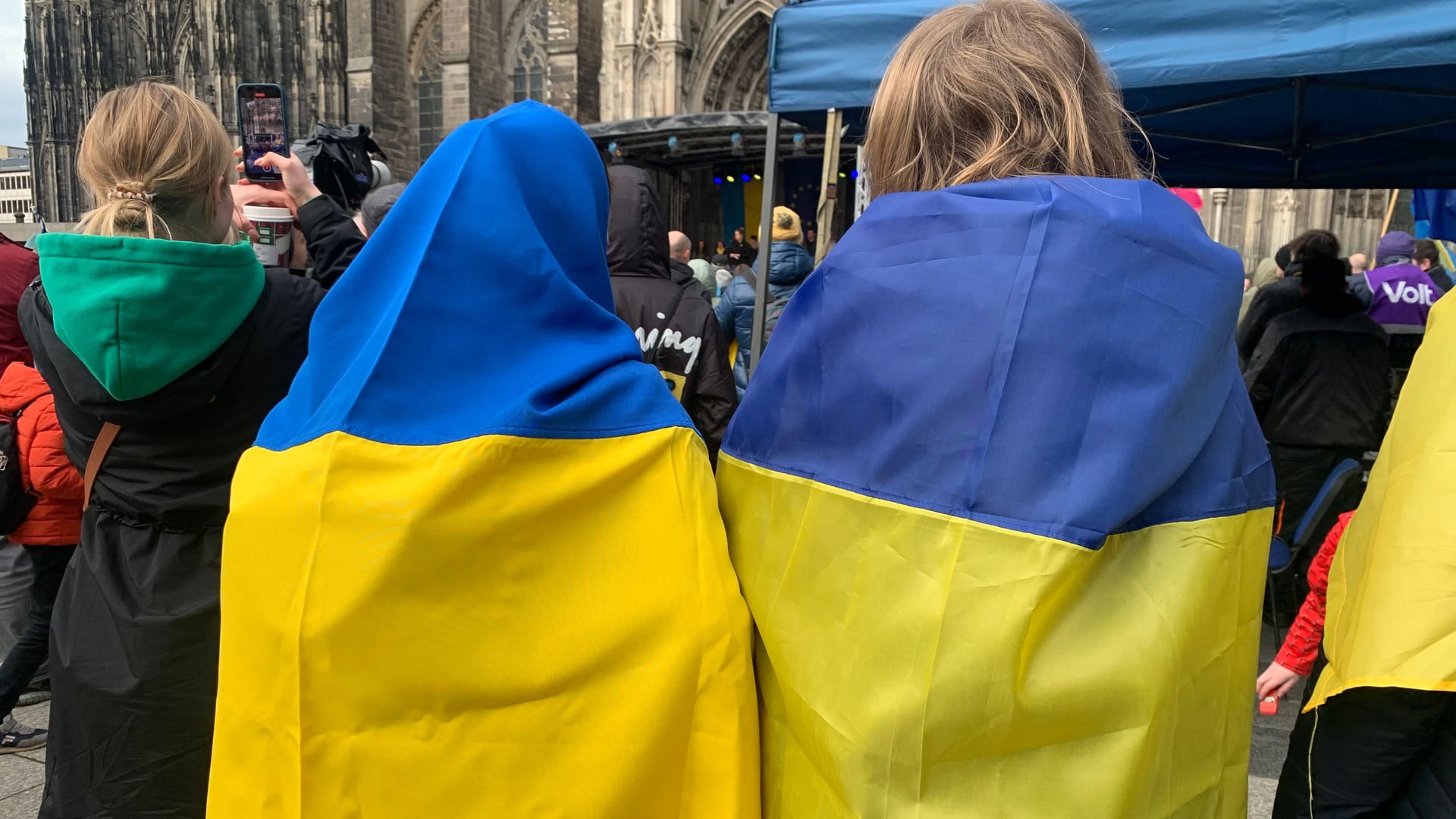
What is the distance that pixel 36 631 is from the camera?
318cm

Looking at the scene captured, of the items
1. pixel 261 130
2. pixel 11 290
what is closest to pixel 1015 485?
pixel 261 130

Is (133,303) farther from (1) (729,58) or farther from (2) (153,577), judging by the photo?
(1) (729,58)

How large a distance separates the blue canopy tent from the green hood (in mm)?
2510

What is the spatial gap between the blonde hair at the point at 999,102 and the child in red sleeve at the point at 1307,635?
2.98 ft

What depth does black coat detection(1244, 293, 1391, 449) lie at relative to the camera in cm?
448

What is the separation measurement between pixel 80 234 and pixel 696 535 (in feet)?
4.75

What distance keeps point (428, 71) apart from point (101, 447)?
24.3m

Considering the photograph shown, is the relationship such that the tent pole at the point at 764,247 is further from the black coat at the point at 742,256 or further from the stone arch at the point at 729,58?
the stone arch at the point at 729,58

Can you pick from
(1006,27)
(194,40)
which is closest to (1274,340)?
(1006,27)

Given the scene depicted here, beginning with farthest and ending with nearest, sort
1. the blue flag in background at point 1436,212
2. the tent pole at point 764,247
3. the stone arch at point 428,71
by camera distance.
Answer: the stone arch at point 428,71 → the blue flag in background at point 1436,212 → the tent pole at point 764,247

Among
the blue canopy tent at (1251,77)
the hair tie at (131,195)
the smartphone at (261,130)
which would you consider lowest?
the hair tie at (131,195)

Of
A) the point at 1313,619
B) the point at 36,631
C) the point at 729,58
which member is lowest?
the point at 36,631

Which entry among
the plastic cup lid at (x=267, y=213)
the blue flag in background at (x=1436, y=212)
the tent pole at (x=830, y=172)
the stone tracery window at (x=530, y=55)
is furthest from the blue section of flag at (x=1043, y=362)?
the stone tracery window at (x=530, y=55)

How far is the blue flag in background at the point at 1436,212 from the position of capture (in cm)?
597
